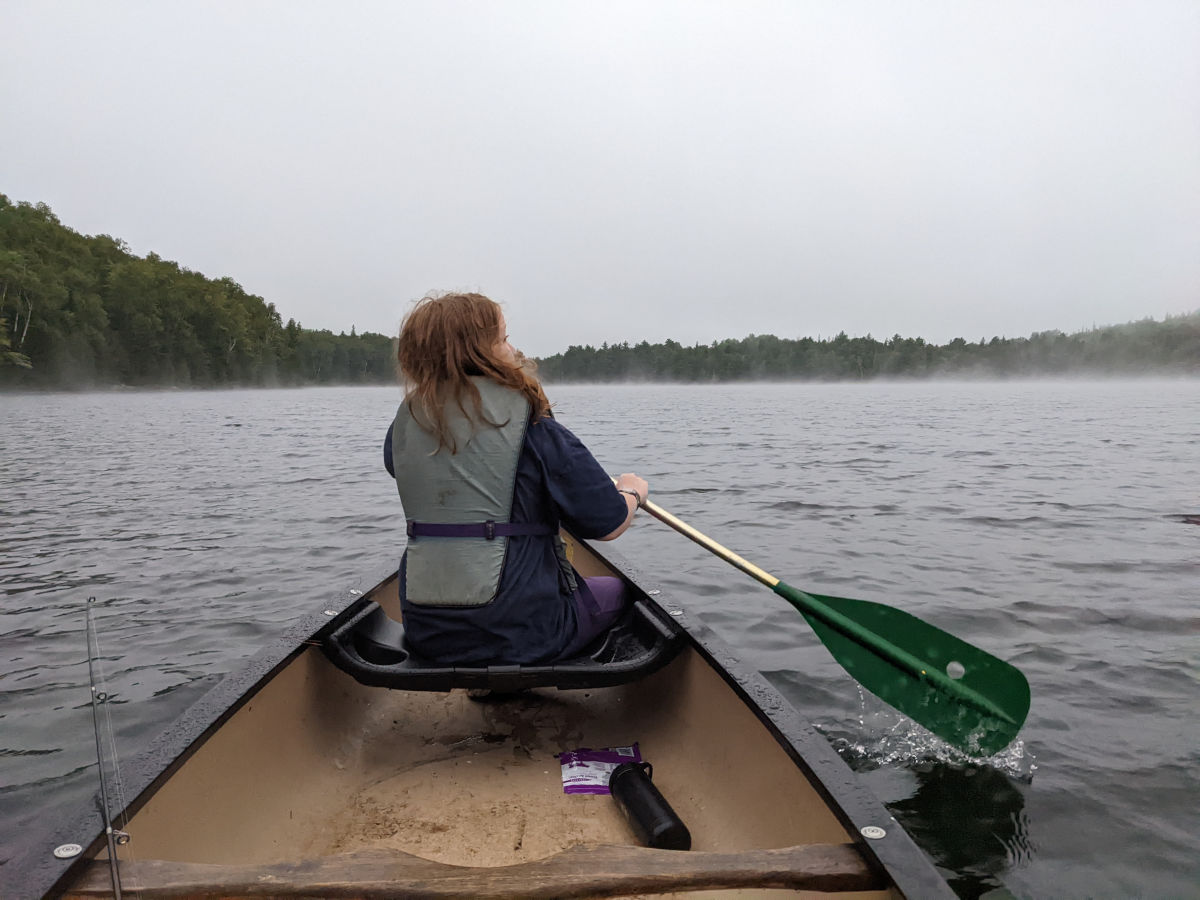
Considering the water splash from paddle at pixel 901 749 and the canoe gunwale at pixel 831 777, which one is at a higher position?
the canoe gunwale at pixel 831 777

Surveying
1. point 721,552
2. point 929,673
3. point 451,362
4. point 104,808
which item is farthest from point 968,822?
point 104,808

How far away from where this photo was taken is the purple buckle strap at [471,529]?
8.71 ft

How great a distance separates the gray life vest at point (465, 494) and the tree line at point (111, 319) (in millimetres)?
68515

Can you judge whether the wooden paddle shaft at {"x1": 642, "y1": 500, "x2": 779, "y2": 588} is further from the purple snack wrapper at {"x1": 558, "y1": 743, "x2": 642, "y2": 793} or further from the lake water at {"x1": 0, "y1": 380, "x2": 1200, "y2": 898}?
the purple snack wrapper at {"x1": 558, "y1": 743, "x2": 642, "y2": 793}

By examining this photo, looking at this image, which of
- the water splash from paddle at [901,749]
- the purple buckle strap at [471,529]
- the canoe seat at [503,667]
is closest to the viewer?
the purple buckle strap at [471,529]

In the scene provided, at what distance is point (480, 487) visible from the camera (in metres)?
2.64

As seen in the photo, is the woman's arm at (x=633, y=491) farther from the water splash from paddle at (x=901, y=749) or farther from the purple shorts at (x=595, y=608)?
the water splash from paddle at (x=901, y=749)

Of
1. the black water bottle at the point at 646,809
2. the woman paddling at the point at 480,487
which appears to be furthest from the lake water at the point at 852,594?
the woman paddling at the point at 480,487

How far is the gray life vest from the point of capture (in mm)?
2623

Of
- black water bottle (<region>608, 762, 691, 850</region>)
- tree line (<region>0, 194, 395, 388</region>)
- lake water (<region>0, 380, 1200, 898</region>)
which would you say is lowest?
lake water (<region>0, 380, 1200, 898</region>)

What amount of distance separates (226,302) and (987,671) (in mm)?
99643

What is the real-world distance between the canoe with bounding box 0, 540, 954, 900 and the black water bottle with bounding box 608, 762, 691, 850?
0.03 m

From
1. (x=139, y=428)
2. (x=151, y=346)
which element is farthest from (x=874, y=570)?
(x=151, y=346)

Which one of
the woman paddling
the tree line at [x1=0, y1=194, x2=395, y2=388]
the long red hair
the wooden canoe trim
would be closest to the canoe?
the wooden canoe trim
